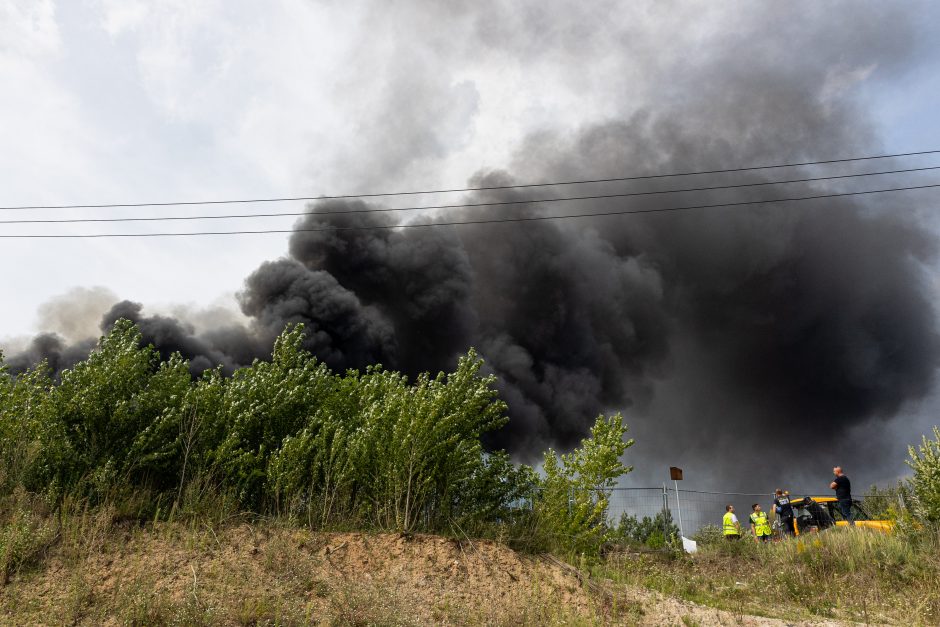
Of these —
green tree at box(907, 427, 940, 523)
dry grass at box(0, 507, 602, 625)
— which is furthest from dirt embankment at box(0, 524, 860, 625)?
green tree at box(907, 427, 940, 523)

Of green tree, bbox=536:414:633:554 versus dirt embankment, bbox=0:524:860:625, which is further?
green tree, bbox=536:414:633:554

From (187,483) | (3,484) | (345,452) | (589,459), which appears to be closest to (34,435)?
(3,484)

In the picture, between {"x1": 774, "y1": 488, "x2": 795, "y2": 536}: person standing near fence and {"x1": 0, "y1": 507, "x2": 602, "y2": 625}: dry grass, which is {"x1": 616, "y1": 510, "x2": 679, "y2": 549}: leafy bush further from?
{"x1": 0, "y1": 507, "x2": 602, "y2": 625}: dry grass

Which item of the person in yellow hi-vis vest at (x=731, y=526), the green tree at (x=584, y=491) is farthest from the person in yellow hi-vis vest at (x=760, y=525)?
the green tree at (x=584, y=491)

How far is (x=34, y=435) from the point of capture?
10.1 metres

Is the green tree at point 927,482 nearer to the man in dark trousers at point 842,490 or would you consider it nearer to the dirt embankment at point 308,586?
the man in dark trousers at point 842,490

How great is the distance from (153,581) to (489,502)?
17.7ft

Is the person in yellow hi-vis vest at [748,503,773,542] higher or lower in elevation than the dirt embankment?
higher

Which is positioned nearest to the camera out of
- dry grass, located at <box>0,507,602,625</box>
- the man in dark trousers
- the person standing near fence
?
dry grass, located at <box>0,507,602,625</box>

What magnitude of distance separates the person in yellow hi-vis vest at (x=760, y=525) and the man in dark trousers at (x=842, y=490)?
222 centimetres

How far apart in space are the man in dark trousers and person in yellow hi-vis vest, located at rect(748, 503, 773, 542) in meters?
2.22

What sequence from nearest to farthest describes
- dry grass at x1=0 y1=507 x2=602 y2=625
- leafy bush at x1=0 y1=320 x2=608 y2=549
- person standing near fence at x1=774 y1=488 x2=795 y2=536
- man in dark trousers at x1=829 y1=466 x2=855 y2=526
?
dry grass at x1=0 y1=507 x2=602 y2=625, leafy bush at x1=0 y1=320 x2=608 y2=549, man in dark trousers at x1=829 y1=466 x2=855 y2=526, person standing near fence at x1=774 y1=488 x2=795 y2=536

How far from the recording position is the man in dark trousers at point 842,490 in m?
17.9

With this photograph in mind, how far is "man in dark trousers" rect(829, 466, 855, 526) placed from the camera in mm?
17859
